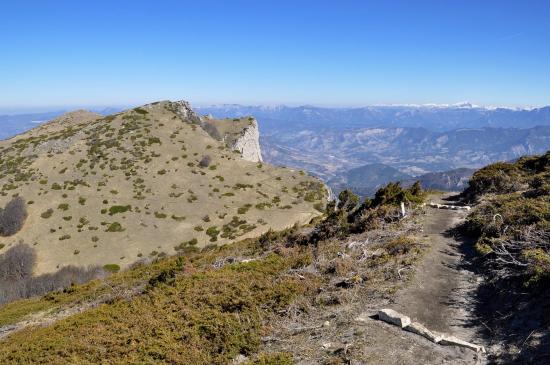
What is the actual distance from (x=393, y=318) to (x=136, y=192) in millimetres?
55175

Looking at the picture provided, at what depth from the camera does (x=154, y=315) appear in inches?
620

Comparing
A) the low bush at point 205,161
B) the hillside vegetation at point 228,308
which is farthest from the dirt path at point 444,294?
the low bush at point 205,161

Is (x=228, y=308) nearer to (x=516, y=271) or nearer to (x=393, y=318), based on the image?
(x=393, y=318)

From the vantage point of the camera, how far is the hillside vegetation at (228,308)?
12.8 meters

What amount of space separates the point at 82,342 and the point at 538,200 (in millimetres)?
22894

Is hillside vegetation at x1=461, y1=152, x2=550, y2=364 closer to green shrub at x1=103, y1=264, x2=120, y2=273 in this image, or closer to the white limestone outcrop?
green shrub at x1=103, y1=264, x2=120, y2=273

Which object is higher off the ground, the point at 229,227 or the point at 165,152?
the point at 165,152

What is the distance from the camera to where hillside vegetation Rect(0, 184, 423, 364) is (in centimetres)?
1279

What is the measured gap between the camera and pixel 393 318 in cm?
1219

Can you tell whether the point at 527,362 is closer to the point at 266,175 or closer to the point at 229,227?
the point at 229,227

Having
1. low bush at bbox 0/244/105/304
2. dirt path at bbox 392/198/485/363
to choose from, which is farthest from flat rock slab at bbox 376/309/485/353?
low bush at bbox 0/244/105/304

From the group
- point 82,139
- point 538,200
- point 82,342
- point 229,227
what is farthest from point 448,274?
point 82,139

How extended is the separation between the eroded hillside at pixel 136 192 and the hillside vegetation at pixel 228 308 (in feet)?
84.1

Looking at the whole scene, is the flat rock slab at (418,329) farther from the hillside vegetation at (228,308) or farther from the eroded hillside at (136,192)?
the eroded hillside at (136,192)
